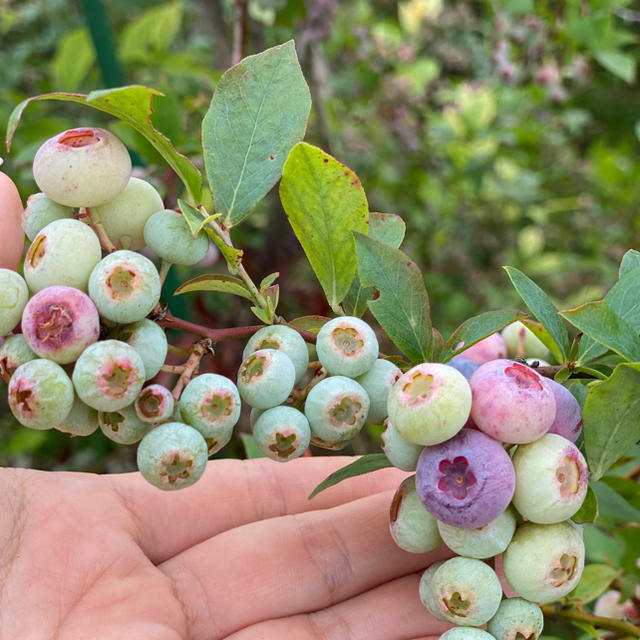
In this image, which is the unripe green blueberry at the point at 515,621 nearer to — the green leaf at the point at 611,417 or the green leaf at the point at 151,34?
the green leaf at the point at 611,417

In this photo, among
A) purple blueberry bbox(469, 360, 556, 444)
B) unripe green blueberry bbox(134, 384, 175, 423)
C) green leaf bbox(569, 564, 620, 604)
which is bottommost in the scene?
green leaf bbox(569, 564, 620, 604)

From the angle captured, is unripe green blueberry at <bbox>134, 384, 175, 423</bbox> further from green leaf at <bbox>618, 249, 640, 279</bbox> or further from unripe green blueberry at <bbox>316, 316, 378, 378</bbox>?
green leaf at <bbox>618, 249, 640, 279</bbox>

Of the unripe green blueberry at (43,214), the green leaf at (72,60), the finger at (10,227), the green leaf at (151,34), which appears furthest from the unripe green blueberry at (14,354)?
the green leaf at (151,34)

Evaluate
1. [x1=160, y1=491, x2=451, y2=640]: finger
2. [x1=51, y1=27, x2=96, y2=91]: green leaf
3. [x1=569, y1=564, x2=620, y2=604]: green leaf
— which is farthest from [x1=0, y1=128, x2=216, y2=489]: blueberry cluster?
[x1=51, y1=27, x2=96, y2=91]: green leaf

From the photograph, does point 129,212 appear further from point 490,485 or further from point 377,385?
point 490,485

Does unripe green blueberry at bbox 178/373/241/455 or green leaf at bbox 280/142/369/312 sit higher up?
green leaf at bbox 280/142/369/312

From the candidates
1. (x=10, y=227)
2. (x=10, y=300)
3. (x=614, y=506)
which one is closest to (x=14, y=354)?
(x=10, y=300)

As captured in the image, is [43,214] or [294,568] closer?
[43,214]
